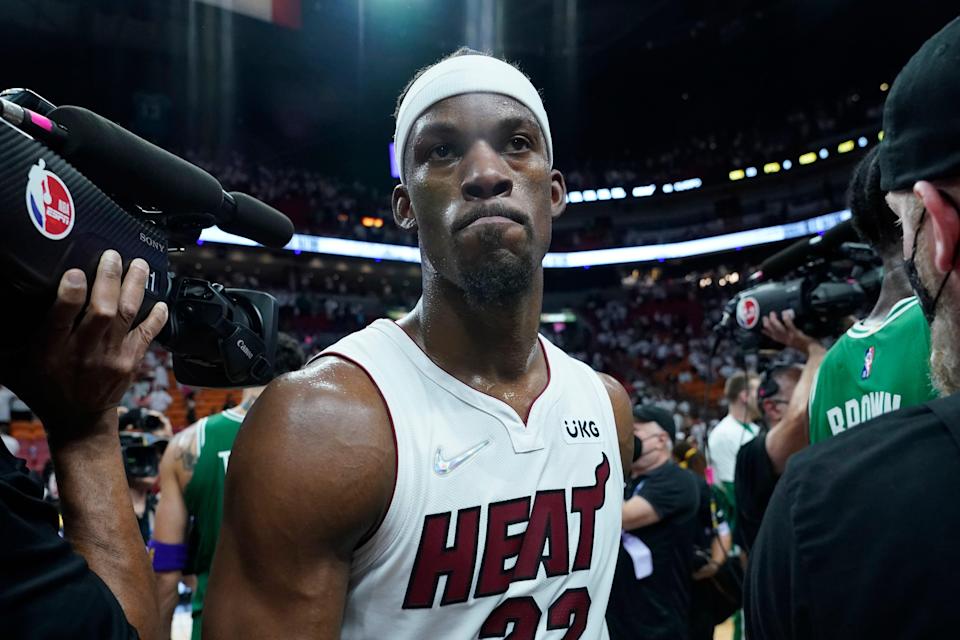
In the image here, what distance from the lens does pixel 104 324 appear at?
39.9 inches

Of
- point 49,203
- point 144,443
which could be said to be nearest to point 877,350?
point 49,203

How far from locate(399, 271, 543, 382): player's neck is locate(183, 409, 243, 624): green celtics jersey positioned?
1.90 m

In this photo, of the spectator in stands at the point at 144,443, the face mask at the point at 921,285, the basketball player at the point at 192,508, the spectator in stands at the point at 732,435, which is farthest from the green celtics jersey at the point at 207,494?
the spectator in stands at the point at 732,435

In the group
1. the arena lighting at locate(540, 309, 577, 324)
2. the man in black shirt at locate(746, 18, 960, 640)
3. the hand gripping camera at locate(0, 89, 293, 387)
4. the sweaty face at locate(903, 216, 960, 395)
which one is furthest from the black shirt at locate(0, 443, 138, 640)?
the arena lighting at locate(540, 309, 577, 324)

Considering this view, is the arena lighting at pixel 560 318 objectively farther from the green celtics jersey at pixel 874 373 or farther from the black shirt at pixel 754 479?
the green celtics jersey at pixel 874 373

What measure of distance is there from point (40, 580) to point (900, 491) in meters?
1.00

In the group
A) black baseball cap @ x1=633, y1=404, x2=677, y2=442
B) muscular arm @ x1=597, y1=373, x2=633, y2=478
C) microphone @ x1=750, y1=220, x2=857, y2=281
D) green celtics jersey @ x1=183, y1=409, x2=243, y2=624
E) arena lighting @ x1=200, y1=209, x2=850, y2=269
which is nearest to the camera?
muscular arm @ x1=597, y1=373, x2=633, y2=478

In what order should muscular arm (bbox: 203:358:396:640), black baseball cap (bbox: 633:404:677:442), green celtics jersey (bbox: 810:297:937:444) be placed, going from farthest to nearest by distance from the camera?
black baseball cap (bbox: 633:404:677:442) < green celtics jersey (bbox: 810:297:937:444) < muscular arm (bbox: 203:358:396:640)

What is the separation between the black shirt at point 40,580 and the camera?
2.78 ft

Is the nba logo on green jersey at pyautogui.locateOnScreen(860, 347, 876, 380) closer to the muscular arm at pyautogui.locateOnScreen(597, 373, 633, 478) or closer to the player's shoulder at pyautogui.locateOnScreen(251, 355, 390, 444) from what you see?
the muscular arm at pyautogui.locateOnScreen(597, 373, 633, 478)

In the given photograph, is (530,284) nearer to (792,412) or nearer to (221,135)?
(792,412)

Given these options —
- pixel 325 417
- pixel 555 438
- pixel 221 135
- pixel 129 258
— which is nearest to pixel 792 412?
pixel 555 438

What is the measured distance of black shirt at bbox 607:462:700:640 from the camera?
3.58 m

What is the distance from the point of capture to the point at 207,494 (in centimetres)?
329
